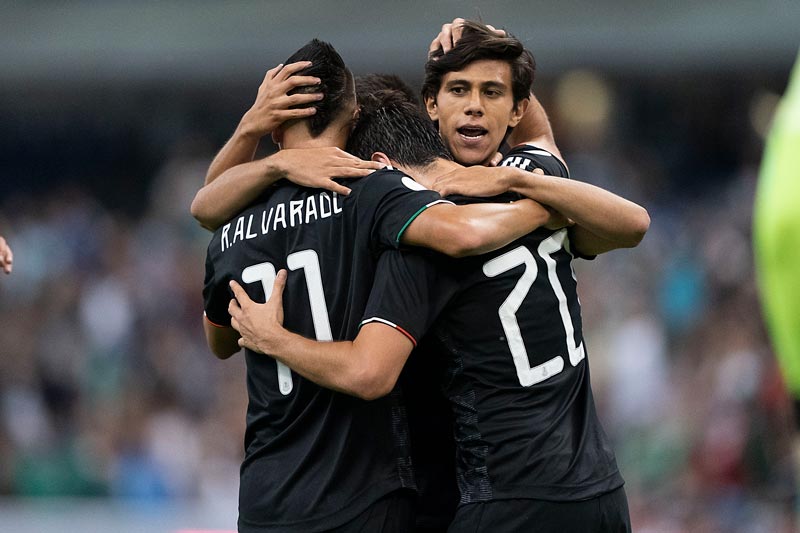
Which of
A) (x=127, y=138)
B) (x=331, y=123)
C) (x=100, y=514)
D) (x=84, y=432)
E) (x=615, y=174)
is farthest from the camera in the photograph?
(x=127, y=138)

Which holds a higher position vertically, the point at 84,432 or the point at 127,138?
the point at 127,138

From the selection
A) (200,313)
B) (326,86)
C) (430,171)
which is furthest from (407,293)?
(200,313)

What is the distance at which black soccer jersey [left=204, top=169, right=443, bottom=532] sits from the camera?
3.63 m

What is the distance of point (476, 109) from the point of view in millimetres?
4051

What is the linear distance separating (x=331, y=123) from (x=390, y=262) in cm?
55

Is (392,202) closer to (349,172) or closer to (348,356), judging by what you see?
(349,172)

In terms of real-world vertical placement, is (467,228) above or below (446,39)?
below

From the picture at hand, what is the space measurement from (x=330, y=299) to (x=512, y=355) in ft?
1.85

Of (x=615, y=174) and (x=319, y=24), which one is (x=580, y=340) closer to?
(x=615, y=174)

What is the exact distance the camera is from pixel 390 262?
11.8 ft

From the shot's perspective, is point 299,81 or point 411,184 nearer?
point 411,184

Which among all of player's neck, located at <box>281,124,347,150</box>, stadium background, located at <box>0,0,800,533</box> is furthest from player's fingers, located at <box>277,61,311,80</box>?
stadium background, located at <box>0,0,800,533</box>

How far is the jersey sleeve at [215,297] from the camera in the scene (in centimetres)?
392

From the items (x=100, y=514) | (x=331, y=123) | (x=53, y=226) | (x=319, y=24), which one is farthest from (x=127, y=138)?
(x=331, y=123)
